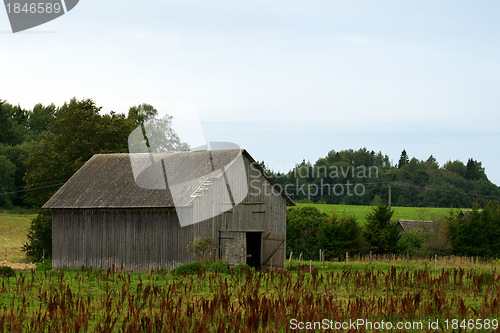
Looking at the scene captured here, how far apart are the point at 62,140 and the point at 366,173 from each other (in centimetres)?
9046

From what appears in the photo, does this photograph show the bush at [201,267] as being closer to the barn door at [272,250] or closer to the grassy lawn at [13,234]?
the barn door at [272,250]

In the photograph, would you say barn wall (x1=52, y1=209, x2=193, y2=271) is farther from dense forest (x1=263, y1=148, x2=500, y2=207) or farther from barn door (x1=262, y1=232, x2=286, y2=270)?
dense forest (x1=263, y1=148, x2=500, y2=207)

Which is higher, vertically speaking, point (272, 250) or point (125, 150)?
point (125, 150)

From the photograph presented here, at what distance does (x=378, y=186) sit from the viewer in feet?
391

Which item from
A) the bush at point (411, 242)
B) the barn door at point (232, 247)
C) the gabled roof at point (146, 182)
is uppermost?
the gabled roof at point (146, 182)

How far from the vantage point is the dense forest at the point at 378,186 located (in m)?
115

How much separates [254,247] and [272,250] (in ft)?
4.57

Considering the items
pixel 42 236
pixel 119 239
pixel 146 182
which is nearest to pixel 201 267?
pixel 119 239

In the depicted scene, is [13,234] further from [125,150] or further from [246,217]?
[246,217]

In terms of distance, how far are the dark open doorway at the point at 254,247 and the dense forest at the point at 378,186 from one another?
246 feet

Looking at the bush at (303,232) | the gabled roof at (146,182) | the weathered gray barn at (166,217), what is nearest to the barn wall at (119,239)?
the weathered gray barn at (166,217)

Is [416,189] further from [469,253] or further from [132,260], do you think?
[132,260]

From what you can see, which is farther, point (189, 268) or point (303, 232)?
point (303, 232)

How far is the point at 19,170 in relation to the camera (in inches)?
3194
